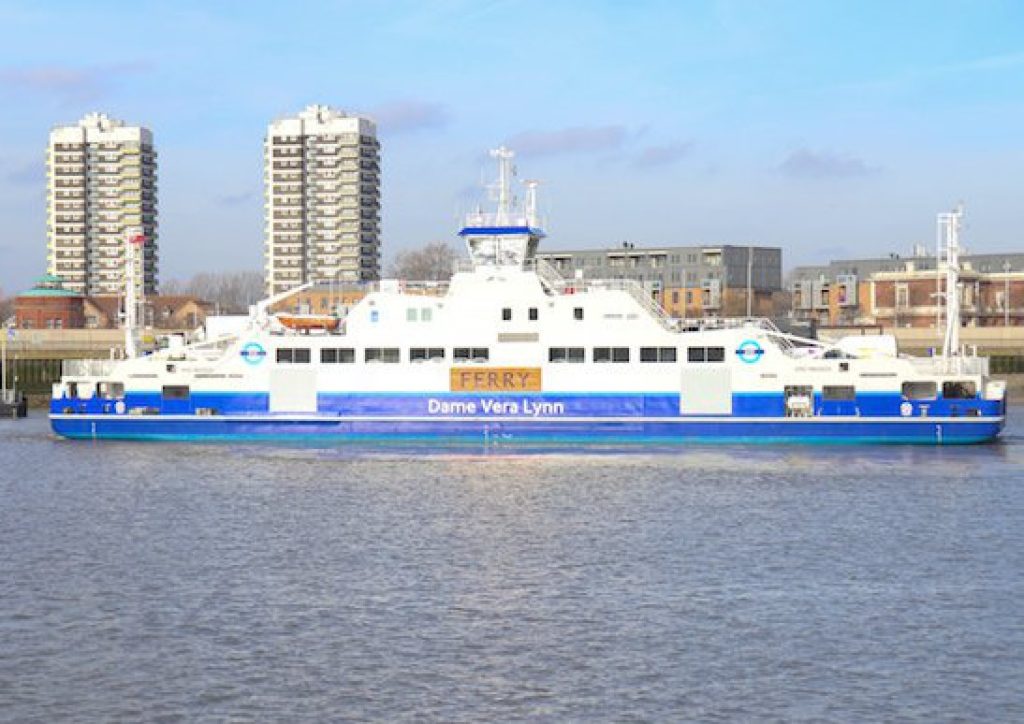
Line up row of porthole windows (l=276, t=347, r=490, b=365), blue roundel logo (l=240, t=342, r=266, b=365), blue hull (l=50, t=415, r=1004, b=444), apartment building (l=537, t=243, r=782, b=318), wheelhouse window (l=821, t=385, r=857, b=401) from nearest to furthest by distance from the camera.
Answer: blue hull (l=50, t=415, r=1004, b=444)
wheelhouse window (l=821, t=385, r=857, b=401)
row of porthole windows (l=276, t=347, r=490, b=365)
blue roundel logo (l=240, t=342, r=266, b=365)
apartment building (l=537, t=243, r=782, b=318)

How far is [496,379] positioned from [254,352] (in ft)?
34.4

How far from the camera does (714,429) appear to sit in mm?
56000

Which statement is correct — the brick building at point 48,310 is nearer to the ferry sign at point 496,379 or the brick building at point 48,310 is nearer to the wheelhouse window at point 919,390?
the ferry sign at point 496,379

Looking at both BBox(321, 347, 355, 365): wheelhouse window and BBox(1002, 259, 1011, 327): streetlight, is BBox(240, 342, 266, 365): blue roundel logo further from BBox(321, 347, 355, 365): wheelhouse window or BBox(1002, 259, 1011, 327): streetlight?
BBox(1002, 259, 1011, 327): streetlight

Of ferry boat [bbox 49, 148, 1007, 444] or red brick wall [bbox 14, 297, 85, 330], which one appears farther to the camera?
red brick wall [bbox 14, 297, 85, 330]

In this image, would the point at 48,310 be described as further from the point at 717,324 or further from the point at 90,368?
the point at 717,324

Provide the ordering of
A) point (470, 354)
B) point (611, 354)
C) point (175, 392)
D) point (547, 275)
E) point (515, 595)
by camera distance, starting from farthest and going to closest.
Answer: point (547, 275) < point (175, 392) < point (470, 354) < point (611, 354) < point (515, 595)

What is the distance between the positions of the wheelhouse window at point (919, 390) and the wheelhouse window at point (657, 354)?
30.8ft

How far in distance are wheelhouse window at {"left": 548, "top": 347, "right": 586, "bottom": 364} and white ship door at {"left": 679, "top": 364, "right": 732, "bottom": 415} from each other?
4286 millimetres

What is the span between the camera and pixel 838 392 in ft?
183

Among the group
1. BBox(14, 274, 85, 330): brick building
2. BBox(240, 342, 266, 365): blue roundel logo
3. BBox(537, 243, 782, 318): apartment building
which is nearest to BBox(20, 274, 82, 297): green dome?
BBox(14, 274, 85, 330): brick building

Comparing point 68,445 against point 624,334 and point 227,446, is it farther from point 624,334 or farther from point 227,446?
point 624,334

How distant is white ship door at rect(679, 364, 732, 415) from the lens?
55.9 metres

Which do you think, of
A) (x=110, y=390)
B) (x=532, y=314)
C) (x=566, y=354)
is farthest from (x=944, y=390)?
(x=110, y=390)
